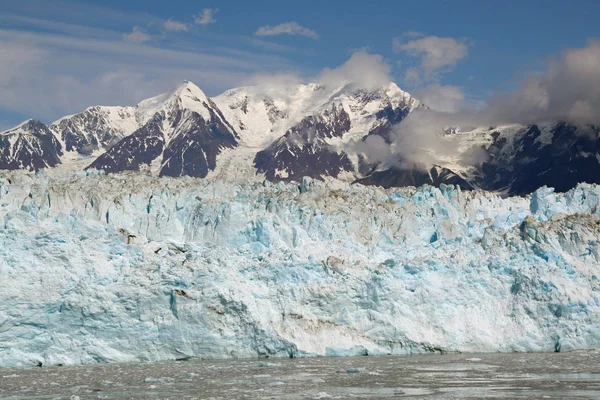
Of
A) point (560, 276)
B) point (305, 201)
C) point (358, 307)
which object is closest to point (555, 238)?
point (560, 276)

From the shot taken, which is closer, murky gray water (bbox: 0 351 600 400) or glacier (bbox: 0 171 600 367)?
murky gray water (bbox: 0 351 600 400)

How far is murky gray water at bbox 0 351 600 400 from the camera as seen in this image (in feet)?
90.6

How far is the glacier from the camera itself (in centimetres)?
3781

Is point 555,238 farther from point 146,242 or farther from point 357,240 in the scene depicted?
point 146,242

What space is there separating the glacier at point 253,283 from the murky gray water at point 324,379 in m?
1.77

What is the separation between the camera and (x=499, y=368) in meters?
34.2

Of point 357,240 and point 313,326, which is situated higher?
point 357,240

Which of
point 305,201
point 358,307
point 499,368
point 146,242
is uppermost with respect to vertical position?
point 305,201

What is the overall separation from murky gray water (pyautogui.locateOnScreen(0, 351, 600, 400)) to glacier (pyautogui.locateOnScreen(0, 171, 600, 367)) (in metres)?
1.77

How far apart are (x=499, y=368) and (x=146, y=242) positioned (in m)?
18.2

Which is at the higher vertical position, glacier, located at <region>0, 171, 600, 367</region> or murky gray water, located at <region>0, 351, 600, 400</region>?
glacier, located at <region>0, 171, 600, 367</region>

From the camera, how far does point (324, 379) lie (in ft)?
102

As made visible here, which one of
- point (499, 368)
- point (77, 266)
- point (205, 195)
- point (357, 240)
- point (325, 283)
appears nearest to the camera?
point (499, 368)

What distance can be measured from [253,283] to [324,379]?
34.6ft
